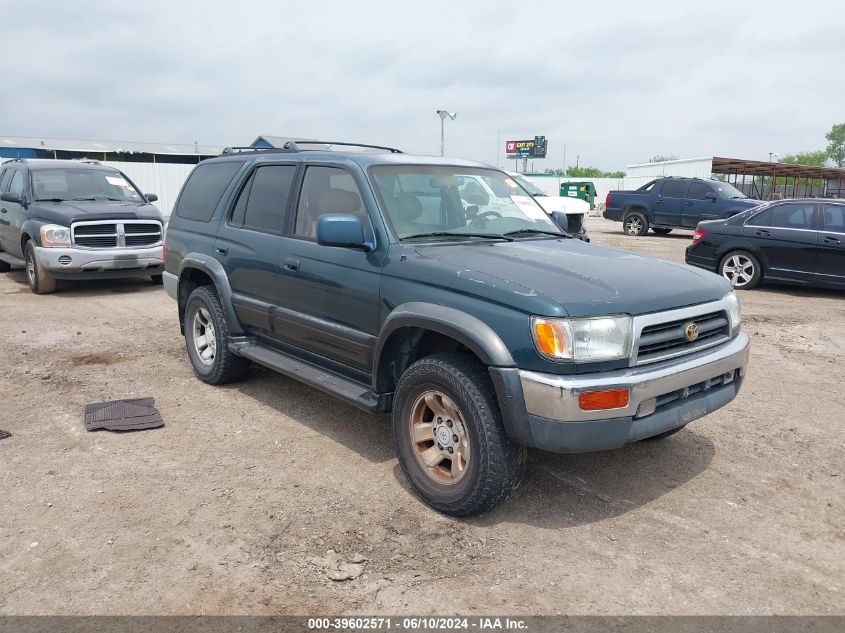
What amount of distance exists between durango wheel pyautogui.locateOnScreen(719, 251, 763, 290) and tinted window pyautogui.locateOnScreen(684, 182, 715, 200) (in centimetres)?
825

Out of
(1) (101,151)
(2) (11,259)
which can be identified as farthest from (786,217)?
(1) (101,151)

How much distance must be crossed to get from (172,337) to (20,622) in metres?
5.06

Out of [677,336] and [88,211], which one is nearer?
[677,336]

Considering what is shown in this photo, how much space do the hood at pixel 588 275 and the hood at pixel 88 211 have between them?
765 centimetres

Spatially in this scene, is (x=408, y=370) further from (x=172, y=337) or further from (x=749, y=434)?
(x=172, y=337)

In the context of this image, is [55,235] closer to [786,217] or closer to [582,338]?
[582,338]

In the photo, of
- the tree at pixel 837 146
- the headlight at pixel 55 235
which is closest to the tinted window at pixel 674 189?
the headlight at pixel 55 235

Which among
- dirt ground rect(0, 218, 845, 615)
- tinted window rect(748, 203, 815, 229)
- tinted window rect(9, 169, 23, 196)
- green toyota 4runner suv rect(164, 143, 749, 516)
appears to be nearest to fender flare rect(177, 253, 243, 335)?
green toyota 4runner suv rect(164, 143, 749, 516)

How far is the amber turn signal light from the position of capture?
3195 millimetres

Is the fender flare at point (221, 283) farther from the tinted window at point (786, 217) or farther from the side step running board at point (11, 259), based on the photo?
the tinted window at point (786, 217)

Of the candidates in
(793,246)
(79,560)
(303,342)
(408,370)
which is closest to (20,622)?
(79,560)

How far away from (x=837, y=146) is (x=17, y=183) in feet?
413

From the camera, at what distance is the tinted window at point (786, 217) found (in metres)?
10.6

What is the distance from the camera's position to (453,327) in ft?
11.5
